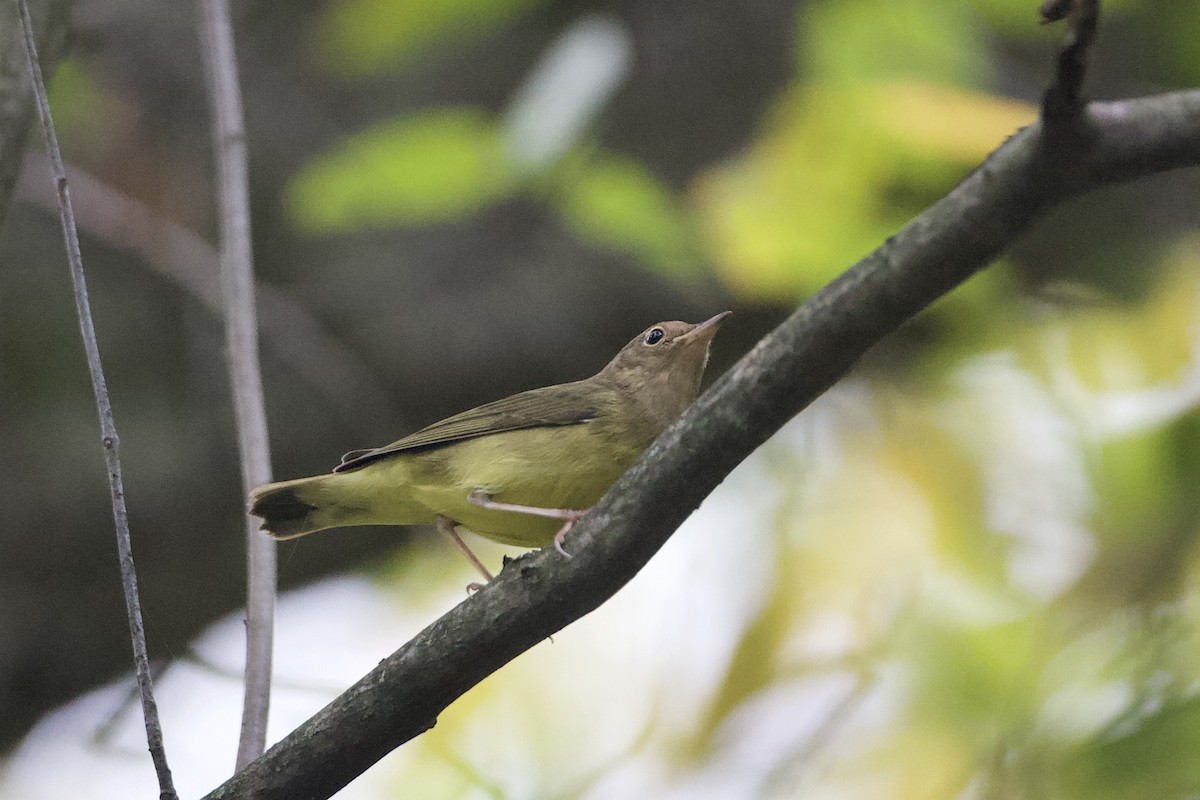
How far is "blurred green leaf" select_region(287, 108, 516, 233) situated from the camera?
3.53 metres

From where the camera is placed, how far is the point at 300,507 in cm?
420

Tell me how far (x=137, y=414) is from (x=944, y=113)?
149 inches

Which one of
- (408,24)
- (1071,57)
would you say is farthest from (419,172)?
(1071,57)

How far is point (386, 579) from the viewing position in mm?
6113

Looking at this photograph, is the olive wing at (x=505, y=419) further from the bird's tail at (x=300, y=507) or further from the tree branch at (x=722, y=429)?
the tree branch at (x=722, y=429)

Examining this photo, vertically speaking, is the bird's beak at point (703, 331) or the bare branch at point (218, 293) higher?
the bare branch at point (218, 293)

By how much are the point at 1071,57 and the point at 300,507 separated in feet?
9.79

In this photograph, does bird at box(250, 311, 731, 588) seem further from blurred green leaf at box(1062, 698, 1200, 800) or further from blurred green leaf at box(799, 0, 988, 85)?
blurred green leaf at box(1062, 698, 1200, 800)

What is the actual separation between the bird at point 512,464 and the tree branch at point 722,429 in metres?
1.09

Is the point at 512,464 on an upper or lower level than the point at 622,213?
lower

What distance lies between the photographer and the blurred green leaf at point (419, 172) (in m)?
3.53

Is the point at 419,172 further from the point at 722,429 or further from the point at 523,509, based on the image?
the point at 722,429

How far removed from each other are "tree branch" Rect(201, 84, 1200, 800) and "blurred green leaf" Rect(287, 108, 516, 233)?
1291 mm

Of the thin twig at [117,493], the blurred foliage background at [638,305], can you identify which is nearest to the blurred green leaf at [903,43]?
the blurred foliage background at [638,305]
